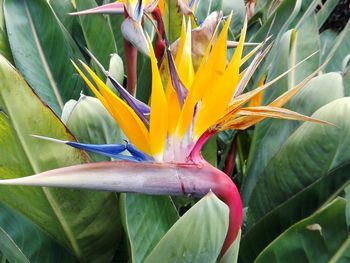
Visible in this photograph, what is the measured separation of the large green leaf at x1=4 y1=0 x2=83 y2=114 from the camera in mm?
1074

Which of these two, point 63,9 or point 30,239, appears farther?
point 63,9

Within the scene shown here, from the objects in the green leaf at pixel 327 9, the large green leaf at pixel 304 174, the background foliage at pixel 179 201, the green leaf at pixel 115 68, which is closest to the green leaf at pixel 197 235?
the background foliage at pixel 179 201

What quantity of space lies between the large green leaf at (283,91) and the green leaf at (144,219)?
0.83 ft

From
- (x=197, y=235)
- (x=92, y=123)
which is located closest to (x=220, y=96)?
(x=197, y=235)

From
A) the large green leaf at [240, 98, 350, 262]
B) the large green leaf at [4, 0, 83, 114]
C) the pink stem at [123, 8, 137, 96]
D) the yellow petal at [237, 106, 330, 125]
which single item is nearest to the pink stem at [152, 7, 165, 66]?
the pink stem at [123, 8, 137, 96]

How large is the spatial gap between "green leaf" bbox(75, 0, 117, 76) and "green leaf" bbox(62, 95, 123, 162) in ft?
1.45

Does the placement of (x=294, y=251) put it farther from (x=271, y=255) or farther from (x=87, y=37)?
(x=87, y=37)

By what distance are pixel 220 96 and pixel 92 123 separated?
0.25 m

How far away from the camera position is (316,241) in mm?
685

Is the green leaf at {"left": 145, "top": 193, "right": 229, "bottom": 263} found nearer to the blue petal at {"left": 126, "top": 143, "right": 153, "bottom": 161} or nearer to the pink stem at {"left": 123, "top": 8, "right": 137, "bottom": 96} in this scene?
the blue petal at {"left": 126, "top": 143, "right": 153, "bottom": 161}

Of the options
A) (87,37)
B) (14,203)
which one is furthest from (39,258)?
(87,37)

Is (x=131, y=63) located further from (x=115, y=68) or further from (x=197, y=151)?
(x=197, y=151)

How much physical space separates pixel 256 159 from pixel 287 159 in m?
0.14

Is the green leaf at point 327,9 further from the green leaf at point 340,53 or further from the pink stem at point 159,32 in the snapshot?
the pink stem at point 159,32
